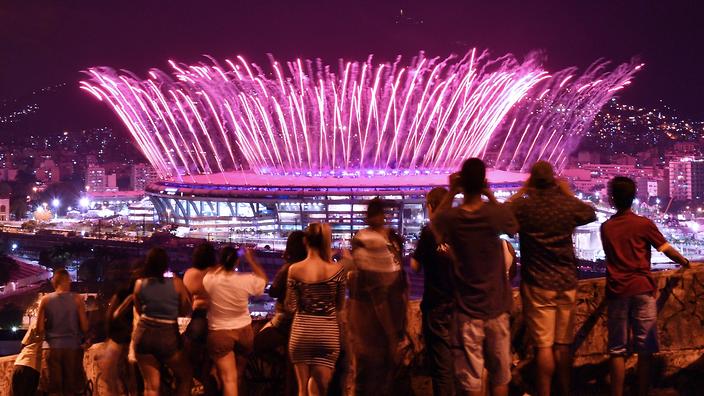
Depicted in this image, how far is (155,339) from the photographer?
5344mm

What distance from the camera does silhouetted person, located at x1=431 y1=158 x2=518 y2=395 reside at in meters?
4.61

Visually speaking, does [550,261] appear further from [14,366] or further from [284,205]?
[284,205]

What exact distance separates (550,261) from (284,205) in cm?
5795

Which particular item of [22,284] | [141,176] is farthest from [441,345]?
[141,176]

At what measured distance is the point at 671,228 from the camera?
8444 centimetres

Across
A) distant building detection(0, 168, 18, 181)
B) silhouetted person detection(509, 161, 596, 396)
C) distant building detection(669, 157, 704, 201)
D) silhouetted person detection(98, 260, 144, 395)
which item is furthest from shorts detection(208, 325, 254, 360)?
distant building detection(0, 168, 18, 181)

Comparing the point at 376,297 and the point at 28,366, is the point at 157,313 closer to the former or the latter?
the point at 28,366

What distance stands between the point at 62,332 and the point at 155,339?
972mm

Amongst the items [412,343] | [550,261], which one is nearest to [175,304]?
[412,343]

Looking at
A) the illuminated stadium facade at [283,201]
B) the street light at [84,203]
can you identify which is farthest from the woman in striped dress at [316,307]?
the street light at [84,203]

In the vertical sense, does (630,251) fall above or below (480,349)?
above

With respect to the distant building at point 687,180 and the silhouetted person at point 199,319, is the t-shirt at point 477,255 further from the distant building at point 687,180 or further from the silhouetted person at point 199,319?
the distant building at point 687,180

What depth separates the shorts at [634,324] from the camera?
5281 mm

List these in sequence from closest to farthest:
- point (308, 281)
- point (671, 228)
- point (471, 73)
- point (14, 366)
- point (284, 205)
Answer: point (308, 281)
point (14, 366)
point (471, 73)
point (284, 205)
point (671, 228)
